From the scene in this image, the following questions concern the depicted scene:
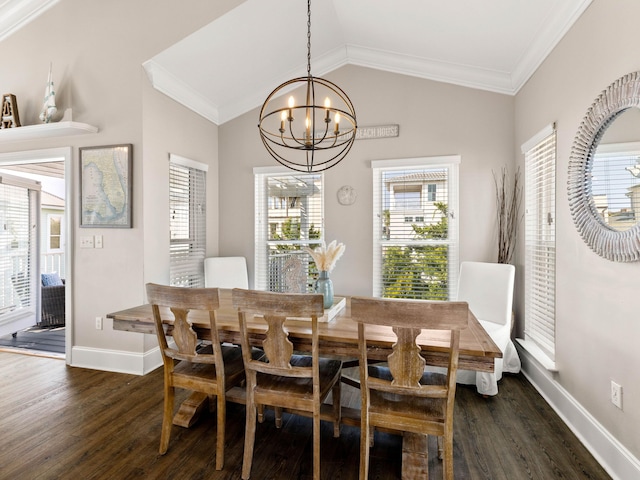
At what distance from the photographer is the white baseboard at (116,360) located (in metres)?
3.04

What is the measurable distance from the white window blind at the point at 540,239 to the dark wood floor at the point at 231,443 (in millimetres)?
538

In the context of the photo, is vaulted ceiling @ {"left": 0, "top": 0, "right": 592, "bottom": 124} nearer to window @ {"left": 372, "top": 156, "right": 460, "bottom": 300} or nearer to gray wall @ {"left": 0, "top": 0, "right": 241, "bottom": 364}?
gray wall @ {"left": 0, "top": 0, "right": 241, "bottom": 364}

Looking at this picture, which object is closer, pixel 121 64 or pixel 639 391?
pixel 639 391

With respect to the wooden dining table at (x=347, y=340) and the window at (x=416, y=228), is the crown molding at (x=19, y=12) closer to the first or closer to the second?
the wooden dining table at (x=347, y=340)

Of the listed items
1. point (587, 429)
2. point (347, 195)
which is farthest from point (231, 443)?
point (347, 195)

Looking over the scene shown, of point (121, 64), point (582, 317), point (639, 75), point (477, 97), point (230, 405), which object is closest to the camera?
point (639, 75)

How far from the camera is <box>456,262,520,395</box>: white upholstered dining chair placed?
272 centimetres

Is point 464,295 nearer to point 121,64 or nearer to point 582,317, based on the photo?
point 582,317

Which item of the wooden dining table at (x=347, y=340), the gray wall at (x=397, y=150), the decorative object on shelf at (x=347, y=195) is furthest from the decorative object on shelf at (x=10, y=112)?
the decorative object on shelf at (x=347, y=195)

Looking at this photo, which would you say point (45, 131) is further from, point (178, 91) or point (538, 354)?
point (538, 354)

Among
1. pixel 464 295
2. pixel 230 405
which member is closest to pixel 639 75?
pixel 464 295

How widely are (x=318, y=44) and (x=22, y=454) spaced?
398 centimetres

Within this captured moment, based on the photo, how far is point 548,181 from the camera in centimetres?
263

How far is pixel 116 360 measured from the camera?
3102 millimetres
